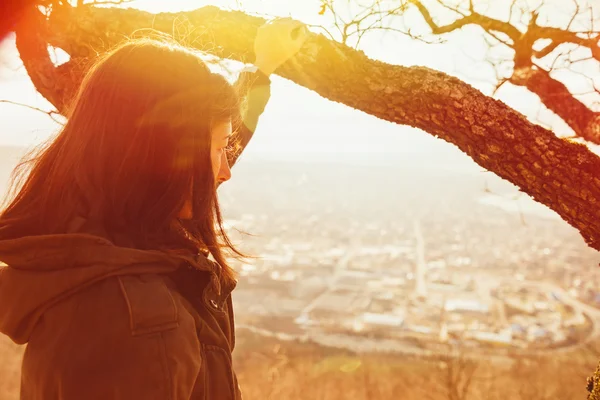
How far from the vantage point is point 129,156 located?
111 cm

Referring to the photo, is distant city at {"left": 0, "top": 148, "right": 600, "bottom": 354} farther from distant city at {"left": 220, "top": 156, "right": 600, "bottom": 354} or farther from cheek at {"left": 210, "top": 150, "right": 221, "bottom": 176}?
cheek at {"left": 210, "top": 150, "right": 221, "bottom": 176}

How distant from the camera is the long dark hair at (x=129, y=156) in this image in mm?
1121

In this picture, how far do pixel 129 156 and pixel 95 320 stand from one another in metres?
0.37

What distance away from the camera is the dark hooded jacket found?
95 cm

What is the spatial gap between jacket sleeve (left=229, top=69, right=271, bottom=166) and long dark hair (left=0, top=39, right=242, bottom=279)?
3.20ft

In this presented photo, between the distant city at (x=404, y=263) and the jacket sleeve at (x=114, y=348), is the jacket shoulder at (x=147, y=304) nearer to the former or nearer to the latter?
the jacket sleeve at (x=114, y=348)

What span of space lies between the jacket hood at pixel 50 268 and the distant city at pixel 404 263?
95 cm

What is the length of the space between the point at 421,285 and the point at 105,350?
29.3 meters

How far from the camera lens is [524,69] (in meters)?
3.40

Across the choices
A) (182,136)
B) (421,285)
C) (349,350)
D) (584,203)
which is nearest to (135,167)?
(182,136)

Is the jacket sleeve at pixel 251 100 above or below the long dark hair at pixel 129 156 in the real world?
above

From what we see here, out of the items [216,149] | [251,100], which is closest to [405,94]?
[251,100]

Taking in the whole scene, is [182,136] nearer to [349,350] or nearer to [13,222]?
[13,222]

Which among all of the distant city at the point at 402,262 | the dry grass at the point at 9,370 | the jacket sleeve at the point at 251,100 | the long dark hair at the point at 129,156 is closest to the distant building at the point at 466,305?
the distant city at the point at 402,262
